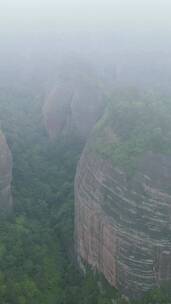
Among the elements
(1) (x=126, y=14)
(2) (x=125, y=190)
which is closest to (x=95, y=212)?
(2) (x=125, y=190)

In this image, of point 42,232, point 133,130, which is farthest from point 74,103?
point 133,130

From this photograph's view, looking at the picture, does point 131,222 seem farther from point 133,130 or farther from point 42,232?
point 42,232

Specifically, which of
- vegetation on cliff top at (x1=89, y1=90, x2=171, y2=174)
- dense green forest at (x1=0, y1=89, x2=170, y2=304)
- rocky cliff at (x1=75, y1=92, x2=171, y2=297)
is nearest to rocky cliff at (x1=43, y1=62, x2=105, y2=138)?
dense green forest at (x1=0, y1=89, x2=170, y2=304)

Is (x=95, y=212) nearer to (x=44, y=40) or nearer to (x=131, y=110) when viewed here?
(x=131, y=110)

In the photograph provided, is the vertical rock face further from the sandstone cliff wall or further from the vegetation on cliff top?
the sandstone cliff wall

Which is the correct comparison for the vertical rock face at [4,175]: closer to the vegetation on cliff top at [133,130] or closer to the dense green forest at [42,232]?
the dense green forest at [42,232]
